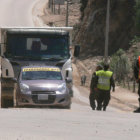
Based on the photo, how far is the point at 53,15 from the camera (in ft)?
278

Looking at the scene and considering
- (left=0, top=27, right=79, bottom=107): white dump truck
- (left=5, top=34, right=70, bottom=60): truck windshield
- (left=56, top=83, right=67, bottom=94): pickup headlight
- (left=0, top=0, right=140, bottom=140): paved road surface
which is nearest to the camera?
(left=0, top=0, right=140, bottom=140): paved road surface

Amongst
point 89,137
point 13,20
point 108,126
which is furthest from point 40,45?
point 13,20

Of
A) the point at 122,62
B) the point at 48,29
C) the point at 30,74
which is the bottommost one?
the point at 122,62

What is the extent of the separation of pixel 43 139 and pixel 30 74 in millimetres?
10176

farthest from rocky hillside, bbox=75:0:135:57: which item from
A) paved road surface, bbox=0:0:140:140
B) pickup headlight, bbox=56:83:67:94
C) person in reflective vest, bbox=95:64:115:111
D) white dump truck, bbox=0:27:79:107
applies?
paved road surface, bbox=0:0:140:140

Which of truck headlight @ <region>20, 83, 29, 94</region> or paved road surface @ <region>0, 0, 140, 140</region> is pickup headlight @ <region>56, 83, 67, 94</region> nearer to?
truck headlight @ <region>20, 83, 29, 94</region>

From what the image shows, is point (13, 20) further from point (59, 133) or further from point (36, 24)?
point (59, 133)

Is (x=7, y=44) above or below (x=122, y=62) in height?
above

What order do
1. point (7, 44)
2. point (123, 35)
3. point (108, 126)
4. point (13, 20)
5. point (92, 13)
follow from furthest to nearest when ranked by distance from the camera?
point (13, 20)
point (92, 13)
point (123, 35)
point (7, 44)
point (108, 126)

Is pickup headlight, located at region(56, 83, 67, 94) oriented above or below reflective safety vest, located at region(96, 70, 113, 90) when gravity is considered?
below

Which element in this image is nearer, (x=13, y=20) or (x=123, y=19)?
(x=123, y=19)

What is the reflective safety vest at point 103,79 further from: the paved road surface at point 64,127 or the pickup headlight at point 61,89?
the paved road surface at point 64,127

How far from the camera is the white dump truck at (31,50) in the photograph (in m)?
21.2

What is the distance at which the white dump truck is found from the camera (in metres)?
21.2
